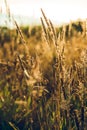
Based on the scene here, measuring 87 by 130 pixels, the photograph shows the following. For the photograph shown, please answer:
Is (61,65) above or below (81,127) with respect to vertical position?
above

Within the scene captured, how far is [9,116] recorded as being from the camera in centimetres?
254

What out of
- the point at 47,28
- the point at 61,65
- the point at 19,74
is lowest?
the point at 19,74

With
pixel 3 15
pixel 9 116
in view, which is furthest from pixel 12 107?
pixel 3 15

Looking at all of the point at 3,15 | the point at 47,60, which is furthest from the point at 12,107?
the point at 47,60

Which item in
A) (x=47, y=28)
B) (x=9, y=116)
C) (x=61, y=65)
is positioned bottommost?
(x=9, y=116)

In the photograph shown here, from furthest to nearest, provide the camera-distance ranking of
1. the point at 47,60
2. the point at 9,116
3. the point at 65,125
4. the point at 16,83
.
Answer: the point at 47,60 < the point at 16,83 < the point at 9,116 < the point at 65,125

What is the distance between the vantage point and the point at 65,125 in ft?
6.42

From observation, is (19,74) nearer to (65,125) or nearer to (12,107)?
(12,107)

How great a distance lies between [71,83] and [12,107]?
0.89 m

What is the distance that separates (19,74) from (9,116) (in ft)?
1.85

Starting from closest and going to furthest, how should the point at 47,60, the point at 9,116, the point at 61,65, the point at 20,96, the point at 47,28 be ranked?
the point at 61,65 < the point at 47,28 < the point at 9,116 < the point at 20,96 < the point at 47,60

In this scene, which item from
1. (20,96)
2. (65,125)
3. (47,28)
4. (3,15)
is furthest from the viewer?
(20,96)

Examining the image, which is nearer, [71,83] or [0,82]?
[71,83]

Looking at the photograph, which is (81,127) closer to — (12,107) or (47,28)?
(47,28)
